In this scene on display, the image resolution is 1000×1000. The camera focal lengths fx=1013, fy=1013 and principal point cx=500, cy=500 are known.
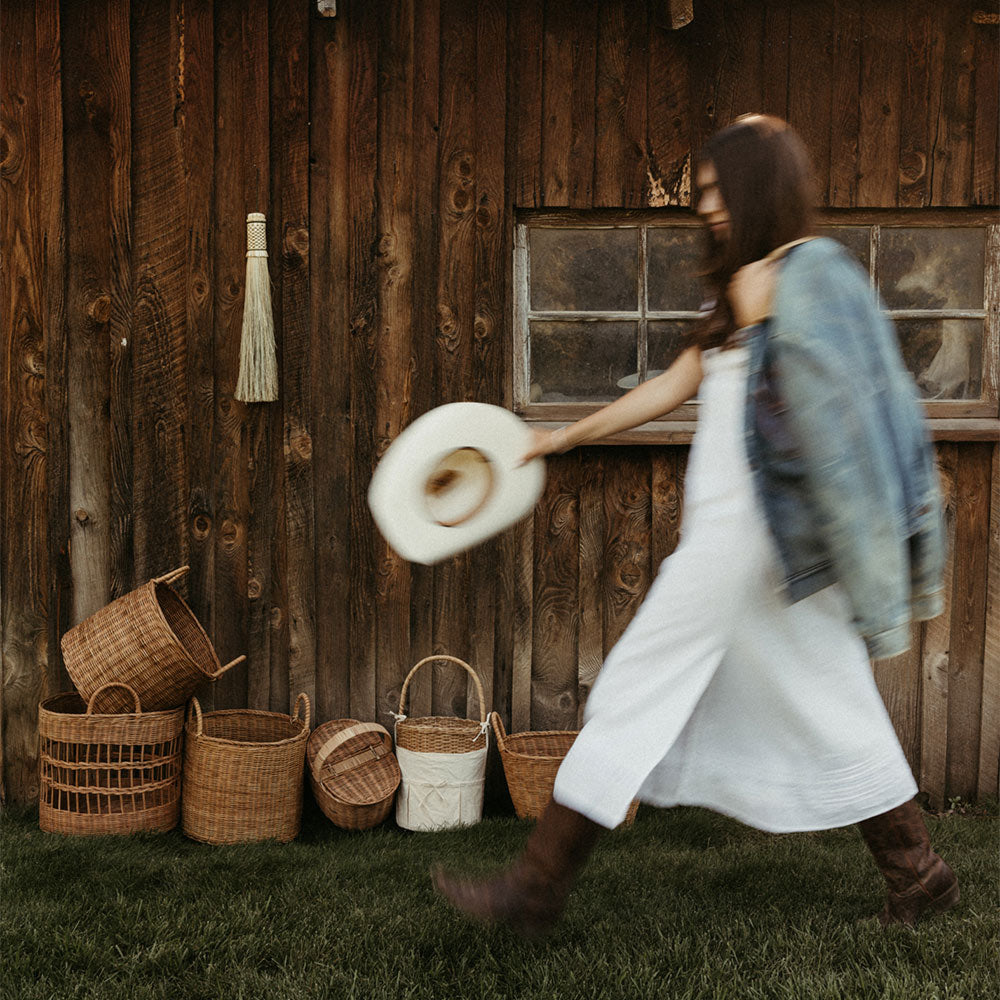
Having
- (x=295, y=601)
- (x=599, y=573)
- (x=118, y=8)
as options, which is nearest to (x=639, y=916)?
(x=599, y=573)

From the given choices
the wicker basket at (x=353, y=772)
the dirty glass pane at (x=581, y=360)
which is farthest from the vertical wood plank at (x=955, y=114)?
the wicker basket at (x=353, y=772)

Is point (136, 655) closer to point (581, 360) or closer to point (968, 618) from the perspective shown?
point (581, 360)

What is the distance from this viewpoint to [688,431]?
3.74 m

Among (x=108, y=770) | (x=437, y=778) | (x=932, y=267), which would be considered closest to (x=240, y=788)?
(x=108, y=770)

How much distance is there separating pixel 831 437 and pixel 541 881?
1.06 m

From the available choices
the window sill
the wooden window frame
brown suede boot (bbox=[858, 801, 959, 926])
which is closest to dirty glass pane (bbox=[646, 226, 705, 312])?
the wooden window frame

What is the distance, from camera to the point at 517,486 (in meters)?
2.41

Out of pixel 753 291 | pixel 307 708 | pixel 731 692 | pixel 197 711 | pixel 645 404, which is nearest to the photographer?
pixel 753 291

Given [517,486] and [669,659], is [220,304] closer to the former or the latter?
[517,486]

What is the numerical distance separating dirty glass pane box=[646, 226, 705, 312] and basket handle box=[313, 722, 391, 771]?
188 cm

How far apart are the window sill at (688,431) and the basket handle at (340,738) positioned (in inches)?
49.7

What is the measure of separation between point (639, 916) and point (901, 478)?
125 cm

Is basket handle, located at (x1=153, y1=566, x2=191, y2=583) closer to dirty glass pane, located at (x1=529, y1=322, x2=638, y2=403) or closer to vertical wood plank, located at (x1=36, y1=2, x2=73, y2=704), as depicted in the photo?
vertical wood plank, located at (x1=36, y1=2, x2=73, y2=704)

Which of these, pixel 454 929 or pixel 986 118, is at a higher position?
pixel 986 118
